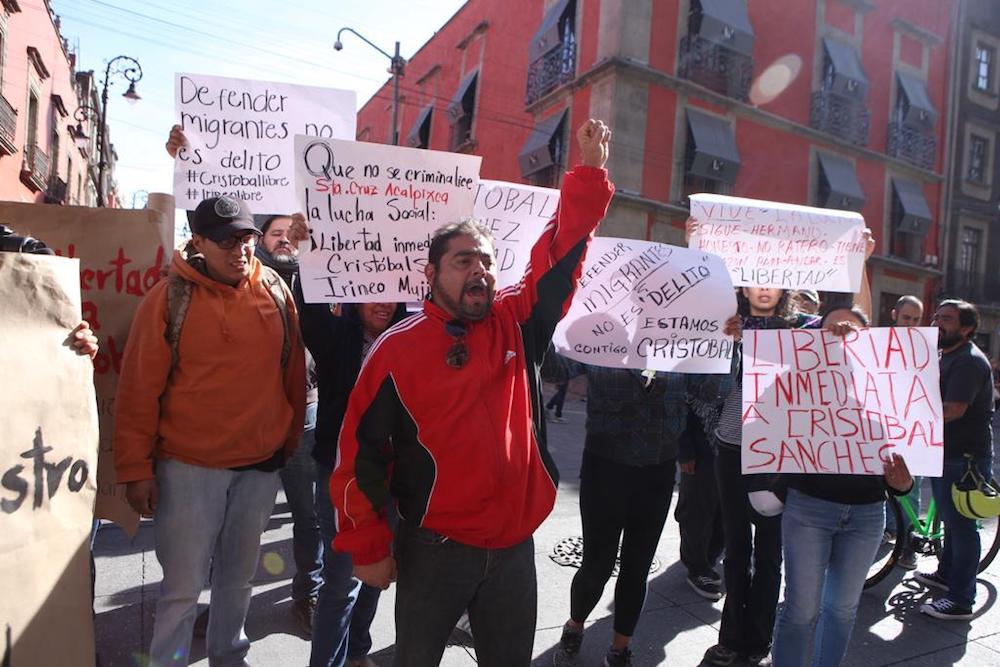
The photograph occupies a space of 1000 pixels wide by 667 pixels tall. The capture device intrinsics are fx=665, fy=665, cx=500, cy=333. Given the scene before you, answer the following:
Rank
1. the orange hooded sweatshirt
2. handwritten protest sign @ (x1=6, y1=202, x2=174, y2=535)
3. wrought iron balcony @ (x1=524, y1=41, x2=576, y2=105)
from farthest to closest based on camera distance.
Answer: wrought iron balcony @ (x1=524, y1=41, x2=576, y2=105)
handwritten protest sign @ (x1=6, y1=202, x2=174, y2=535)
the orange hooded sweatshirt

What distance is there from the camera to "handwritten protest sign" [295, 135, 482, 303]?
269 centimetres

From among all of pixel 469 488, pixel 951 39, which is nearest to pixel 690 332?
pixel 469 488

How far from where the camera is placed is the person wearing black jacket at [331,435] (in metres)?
2.67

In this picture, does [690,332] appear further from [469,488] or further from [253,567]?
[253,567]

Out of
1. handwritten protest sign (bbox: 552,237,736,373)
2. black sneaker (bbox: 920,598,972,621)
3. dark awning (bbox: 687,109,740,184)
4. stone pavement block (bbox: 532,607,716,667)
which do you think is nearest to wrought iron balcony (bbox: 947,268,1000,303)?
dark awning (bbox: 687,109,740,184)

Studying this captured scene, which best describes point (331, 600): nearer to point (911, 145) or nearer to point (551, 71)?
point (551, 71)

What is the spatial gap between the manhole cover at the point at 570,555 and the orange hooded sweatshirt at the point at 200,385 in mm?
2563

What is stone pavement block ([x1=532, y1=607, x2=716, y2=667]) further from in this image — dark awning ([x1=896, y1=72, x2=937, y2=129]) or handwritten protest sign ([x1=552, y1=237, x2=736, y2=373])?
dark awning ([x1=896, y1=72, x2=937, y2=129])

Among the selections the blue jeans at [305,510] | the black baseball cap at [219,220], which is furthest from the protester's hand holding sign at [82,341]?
the blue jeans at [305,510]

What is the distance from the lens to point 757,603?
319 cm

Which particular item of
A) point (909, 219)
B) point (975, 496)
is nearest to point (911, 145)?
point (909, 219)

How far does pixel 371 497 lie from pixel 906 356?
215cm

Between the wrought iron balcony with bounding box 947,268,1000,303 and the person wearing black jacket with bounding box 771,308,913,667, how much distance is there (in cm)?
2427

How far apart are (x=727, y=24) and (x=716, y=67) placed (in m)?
1.09
